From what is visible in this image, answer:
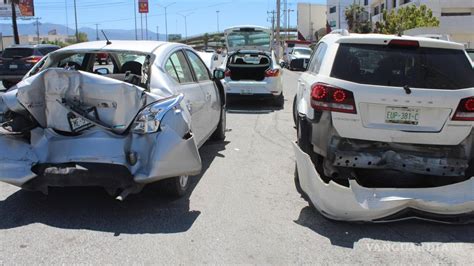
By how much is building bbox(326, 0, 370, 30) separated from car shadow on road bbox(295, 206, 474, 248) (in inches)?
3520

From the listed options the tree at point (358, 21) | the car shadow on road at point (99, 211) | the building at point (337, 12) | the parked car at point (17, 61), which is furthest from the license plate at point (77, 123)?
the building at point (337, 12)

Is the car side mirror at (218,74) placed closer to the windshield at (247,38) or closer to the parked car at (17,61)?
the windshield at (247,38)

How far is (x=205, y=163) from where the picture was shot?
7.29m

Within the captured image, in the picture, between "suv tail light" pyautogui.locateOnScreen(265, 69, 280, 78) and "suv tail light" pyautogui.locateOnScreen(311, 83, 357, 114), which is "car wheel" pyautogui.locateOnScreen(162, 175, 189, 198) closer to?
"suv tail light" pyautogui.locateOnScreen(311, 83, 357, 114)

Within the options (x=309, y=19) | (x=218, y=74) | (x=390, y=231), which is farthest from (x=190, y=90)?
(x=309, y=19)

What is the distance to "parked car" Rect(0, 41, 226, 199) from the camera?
4.87 metres

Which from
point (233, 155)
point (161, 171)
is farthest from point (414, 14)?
point (161, 171)

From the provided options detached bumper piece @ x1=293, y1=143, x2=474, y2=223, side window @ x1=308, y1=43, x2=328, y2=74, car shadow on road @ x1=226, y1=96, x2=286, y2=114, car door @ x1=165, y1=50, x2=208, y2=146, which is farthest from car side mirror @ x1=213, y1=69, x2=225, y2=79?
car shadow on road @ x1=226, y1=96, x2=286, y2=114

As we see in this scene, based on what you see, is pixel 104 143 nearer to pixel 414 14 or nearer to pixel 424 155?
pixel 424 155

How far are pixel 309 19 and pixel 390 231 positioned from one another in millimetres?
113718

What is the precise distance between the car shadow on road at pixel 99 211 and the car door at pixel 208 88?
63.9 inches

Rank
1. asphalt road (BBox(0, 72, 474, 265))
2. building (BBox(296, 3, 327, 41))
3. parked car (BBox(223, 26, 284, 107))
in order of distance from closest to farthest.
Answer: asphalt road (BBox(0, 72, 474, 265)) → parked car (BBox(223, 26, 284, 107)) → building (BBox(296, 3, 327, 41))

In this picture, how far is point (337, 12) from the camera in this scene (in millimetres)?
98062

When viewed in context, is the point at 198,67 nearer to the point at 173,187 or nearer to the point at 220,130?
the point at 220,130
